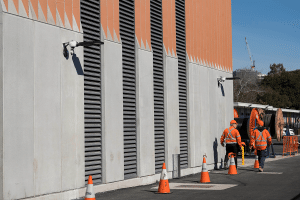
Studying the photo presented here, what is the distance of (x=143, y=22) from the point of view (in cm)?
1459

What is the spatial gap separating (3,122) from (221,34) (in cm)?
1373

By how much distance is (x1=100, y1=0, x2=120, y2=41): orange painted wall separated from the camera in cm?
1264

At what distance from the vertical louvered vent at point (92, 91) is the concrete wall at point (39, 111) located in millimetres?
382

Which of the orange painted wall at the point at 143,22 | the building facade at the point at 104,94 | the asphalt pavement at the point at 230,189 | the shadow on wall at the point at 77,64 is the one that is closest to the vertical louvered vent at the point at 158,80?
the building facade at the point at 104,94

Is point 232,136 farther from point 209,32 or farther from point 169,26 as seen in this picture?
point 169,26

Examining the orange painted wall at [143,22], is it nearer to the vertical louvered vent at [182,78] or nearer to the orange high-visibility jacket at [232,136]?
the vertical louvered vent at [182,78]

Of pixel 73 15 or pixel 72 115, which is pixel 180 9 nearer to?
pixel 73 15

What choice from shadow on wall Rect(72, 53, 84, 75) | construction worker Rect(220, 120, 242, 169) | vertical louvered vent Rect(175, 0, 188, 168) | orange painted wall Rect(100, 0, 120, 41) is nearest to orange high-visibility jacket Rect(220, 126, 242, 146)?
construction worker Rect(220, 120, 242, 169)

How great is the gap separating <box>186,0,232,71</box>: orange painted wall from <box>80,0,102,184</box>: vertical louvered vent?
19.6 feet

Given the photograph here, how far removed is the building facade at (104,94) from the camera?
9570 mm

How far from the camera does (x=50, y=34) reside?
10633 mm

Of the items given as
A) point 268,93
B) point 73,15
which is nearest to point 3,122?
point 73,15

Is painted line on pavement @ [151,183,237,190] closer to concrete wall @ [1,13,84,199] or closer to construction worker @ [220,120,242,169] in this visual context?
concrete wall @ [1,13,84,199]

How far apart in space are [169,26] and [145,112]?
3.58 m
